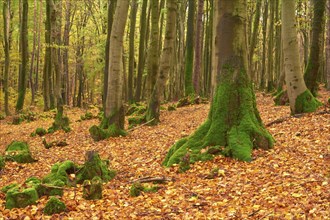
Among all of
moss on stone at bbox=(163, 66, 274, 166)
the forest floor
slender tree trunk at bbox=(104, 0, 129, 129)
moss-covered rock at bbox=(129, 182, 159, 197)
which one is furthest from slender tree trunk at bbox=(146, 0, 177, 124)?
moss-covered rock at bbox=(129, 182, 159, 197)

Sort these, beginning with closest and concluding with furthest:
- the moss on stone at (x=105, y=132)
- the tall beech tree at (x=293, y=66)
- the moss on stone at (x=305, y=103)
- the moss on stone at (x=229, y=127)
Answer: the moss on stone at (x=229, y=127) → the tall beech tree at (x=293, y=66) → the moss on stone at (x=305, y=103) → the moss on stone at (x=105, y=132)

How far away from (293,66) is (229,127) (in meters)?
3.86

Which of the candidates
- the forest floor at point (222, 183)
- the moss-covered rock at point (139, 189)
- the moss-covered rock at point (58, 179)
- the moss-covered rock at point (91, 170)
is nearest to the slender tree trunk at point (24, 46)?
the forest floor at point (222, 183)

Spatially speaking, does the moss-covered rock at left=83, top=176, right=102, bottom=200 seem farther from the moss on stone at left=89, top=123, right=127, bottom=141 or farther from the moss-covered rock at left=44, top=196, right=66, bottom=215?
the moss on stone at left=89, top=123, right=127, bottom=141

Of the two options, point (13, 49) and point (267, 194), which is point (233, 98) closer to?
point (267, 194)

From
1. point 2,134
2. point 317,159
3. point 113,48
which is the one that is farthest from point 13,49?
point 317,159

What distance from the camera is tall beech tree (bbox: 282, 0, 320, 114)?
10.6 m

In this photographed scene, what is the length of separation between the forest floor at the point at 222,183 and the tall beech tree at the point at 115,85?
1.69m

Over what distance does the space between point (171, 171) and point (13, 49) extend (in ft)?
109

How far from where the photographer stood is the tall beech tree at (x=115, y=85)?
12.1 meters

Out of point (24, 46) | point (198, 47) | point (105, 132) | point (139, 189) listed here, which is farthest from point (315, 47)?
point (24, 46)

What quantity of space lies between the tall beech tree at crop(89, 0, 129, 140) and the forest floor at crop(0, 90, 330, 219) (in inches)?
66.5

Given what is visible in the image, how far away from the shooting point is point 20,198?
5.90 m

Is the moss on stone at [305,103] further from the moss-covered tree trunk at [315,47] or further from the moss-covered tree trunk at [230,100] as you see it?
the moss-covered tree trunk at [230,100]
